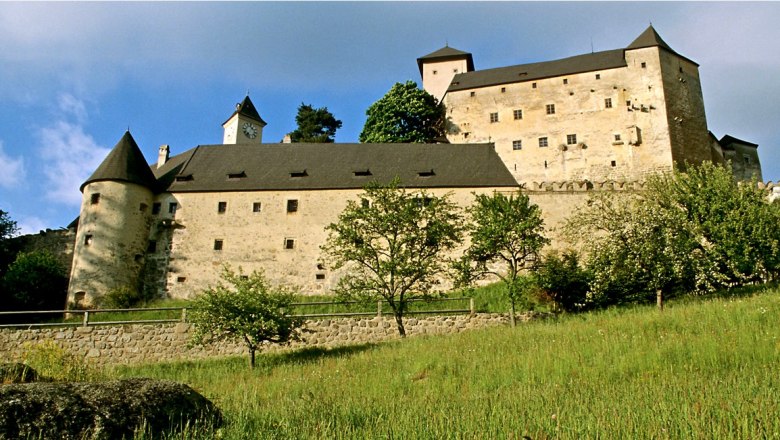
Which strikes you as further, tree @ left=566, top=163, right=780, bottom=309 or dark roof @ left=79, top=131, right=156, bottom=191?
dark roof @ left=79, top=131, right=156, bottom=191

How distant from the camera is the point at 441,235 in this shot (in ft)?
69.9

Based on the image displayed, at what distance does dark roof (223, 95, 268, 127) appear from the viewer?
59.0 m

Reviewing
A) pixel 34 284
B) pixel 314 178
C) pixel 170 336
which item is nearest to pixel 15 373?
pixel 170 336

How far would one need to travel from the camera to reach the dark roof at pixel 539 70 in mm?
47938

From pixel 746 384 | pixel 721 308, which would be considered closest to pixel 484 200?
pixel 721 308

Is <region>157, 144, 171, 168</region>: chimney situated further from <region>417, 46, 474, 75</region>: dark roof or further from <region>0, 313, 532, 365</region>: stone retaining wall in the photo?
<region>417, 46, 474, 75</region>: dark roof

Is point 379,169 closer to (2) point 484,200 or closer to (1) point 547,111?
(2) point 484,200

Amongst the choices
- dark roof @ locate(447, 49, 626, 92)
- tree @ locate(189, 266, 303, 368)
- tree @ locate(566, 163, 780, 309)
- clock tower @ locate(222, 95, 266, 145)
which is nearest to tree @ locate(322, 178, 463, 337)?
tree @ locate(189, 266, 303, 368)

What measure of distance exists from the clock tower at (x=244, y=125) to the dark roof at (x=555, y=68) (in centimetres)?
2207

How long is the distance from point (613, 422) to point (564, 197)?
94.7ft

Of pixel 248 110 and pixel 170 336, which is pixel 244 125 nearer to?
pixel 248 110

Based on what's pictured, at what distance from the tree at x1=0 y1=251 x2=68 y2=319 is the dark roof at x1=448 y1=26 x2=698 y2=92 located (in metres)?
35.6

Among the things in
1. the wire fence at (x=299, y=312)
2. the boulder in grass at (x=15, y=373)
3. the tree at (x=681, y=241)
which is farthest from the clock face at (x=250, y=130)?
the boulder in grass at (x=15, y=373)

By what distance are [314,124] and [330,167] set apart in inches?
999
